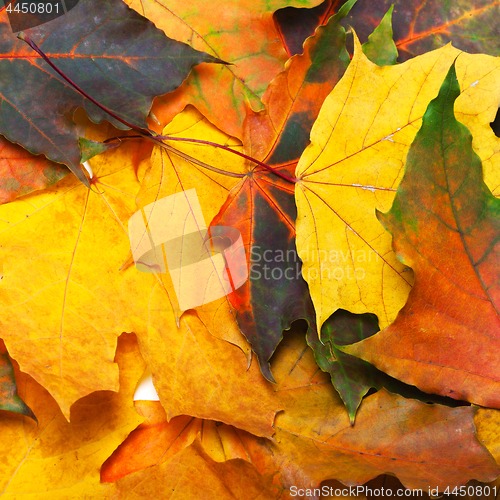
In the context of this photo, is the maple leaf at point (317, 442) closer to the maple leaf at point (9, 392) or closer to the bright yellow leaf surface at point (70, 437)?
the bright yellow leaf surface at point (70, 437)

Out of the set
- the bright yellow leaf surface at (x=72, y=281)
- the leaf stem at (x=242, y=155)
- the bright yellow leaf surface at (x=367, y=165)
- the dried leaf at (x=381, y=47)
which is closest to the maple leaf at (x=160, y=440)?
the bright yellow leaf surface at (x=72, y=281)

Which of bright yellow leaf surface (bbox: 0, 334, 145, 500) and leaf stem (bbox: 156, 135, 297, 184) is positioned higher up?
leaf stem (bbox: 156, 135, 297, 184)

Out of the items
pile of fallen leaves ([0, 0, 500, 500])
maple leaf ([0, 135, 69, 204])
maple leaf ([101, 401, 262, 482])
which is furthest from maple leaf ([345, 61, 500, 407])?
maple leaf ([0, 135, 69, 204])

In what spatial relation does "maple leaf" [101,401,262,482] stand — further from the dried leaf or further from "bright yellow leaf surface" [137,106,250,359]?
the dried leaf

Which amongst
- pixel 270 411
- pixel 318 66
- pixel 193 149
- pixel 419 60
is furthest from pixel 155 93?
pixel 270 411

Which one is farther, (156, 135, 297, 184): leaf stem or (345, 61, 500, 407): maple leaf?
(156, 135, 297, 184): leaf stem

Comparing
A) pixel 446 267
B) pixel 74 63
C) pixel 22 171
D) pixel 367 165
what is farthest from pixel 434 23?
pixel 22 171

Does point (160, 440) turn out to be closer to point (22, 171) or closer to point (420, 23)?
point (22, 171)

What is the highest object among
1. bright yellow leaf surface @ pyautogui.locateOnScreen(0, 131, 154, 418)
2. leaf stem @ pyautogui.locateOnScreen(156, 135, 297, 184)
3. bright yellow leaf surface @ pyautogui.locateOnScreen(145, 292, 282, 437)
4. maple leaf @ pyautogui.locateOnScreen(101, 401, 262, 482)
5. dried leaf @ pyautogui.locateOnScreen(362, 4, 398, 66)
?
dried leaf @ pyautogui.locateOnScreen(362, 4, 398, 66)

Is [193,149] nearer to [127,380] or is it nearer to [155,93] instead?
[155,93]
